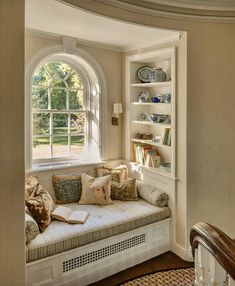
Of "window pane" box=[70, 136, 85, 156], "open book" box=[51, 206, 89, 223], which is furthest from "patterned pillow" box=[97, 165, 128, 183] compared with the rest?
"open book" box=[51, 206, 89, 223]

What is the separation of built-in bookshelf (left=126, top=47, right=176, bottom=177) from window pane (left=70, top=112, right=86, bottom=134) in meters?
0.63

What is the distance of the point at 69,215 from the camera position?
8.82 ft

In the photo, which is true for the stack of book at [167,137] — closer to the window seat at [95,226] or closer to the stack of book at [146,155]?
the stack of book at [146,155]

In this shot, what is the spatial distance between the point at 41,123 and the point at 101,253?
5.61 feet

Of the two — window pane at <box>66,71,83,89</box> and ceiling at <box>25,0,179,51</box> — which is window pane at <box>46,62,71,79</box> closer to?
window pane at <box>66,71,83,89</box>

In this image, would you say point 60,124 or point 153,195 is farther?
point 60,124

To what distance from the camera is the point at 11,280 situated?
188cm

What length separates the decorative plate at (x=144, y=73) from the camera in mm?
3584

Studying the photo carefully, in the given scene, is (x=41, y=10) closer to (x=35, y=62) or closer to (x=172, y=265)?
(x=35, y=62)

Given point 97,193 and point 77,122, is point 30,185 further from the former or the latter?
point 77,122

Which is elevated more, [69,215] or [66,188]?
[66,188]

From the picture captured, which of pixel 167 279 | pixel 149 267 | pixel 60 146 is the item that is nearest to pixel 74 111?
pixel 60 146

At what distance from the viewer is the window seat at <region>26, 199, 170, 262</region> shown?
224cm

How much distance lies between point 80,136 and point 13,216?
1.90m
